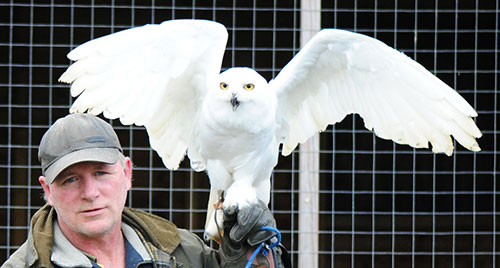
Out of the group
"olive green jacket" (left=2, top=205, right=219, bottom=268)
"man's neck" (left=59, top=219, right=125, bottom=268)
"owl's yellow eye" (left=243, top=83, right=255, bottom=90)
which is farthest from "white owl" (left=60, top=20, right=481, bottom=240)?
"man's neck" (left=59, top=219, right=125, bottom=268)

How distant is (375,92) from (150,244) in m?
0.94

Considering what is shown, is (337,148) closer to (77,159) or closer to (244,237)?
(244,237)

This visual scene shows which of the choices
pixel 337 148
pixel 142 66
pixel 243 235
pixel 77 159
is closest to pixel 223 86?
pixel 142 66

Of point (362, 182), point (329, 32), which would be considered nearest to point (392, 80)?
point (329, 32)

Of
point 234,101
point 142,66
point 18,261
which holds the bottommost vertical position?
point 18,261

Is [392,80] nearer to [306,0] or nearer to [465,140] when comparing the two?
[465,140]

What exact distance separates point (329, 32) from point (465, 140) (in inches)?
21.0

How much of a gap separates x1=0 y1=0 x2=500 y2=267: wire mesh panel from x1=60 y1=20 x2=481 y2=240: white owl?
4.94 feet

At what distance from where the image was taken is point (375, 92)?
267 centimetres

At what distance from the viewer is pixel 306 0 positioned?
12.5 ft

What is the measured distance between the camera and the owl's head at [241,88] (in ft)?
7.79

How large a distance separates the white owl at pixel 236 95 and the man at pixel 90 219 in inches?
8.9

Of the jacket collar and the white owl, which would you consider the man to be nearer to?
the jacket collar

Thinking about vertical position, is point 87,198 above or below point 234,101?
below
